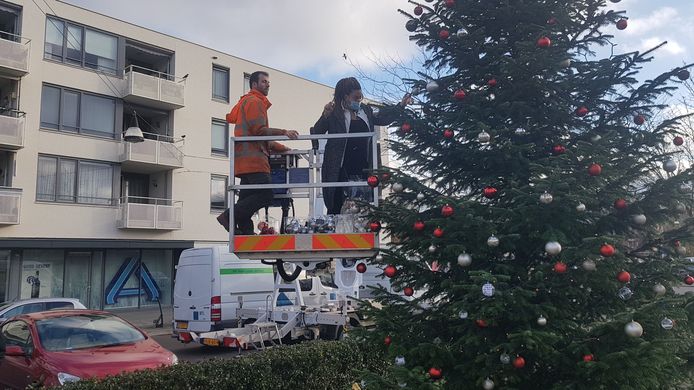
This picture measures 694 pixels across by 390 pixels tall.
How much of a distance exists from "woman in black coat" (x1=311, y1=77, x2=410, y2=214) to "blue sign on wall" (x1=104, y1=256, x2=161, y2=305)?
19314 mm

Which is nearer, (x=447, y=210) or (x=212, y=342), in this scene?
(x=447, y=210)

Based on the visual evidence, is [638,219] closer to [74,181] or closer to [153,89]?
[74,181]

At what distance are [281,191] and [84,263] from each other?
18.8 metres

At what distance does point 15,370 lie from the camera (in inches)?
285

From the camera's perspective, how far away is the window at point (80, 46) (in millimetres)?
22016

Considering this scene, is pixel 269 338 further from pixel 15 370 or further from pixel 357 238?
pixel 357 238

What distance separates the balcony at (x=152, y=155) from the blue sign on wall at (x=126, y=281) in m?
3.79

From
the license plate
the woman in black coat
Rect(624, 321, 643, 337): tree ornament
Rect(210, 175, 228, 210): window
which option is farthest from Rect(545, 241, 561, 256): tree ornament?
Rect(210, 175, 228, 210): window

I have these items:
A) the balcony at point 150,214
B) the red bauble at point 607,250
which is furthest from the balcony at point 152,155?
the red bauble at point 607,250

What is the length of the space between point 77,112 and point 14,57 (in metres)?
2.94

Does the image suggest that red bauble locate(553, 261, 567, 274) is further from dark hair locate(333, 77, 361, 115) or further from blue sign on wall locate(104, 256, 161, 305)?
blue sign on wall locate(104, 256, 161, 305)

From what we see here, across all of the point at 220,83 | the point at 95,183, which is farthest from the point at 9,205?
the point at 220,83

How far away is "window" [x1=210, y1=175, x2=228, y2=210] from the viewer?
26.2 meters

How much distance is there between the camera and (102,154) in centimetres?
2283
